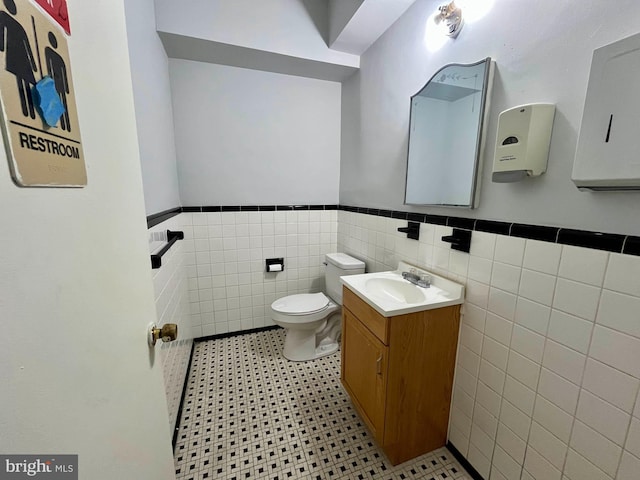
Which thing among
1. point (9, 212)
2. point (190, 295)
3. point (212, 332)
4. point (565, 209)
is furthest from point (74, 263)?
point (212, 332)

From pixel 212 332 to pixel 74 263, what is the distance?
85.4 inches

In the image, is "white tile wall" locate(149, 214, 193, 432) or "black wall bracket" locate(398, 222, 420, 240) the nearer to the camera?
"white tile wall" locate(149, 214, 193, 432)

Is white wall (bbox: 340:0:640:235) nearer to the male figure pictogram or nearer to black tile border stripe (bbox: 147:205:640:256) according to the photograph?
black tile border stripe (bbox: 147:205:640:256)

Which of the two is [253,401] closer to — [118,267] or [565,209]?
[118,267]

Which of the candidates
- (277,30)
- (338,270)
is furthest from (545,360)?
(277,30)

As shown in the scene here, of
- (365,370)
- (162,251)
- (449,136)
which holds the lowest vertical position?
(365,370)

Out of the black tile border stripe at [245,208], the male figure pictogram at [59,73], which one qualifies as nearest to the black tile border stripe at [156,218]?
the black tile border stripe at [245,208]

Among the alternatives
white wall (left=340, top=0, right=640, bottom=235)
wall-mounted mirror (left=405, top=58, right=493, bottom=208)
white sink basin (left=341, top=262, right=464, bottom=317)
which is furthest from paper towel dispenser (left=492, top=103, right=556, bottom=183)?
white sink basin (left=341, top=262, right=464, bottom=317)

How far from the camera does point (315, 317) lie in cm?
194

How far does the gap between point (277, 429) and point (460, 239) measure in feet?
4.68

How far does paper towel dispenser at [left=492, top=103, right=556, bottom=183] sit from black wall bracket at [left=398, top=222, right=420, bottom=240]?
0.58m

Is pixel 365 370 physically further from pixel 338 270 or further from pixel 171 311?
pixel 171 311

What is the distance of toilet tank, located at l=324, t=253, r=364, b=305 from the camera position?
6.67 ft

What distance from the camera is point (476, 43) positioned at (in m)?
1.13
